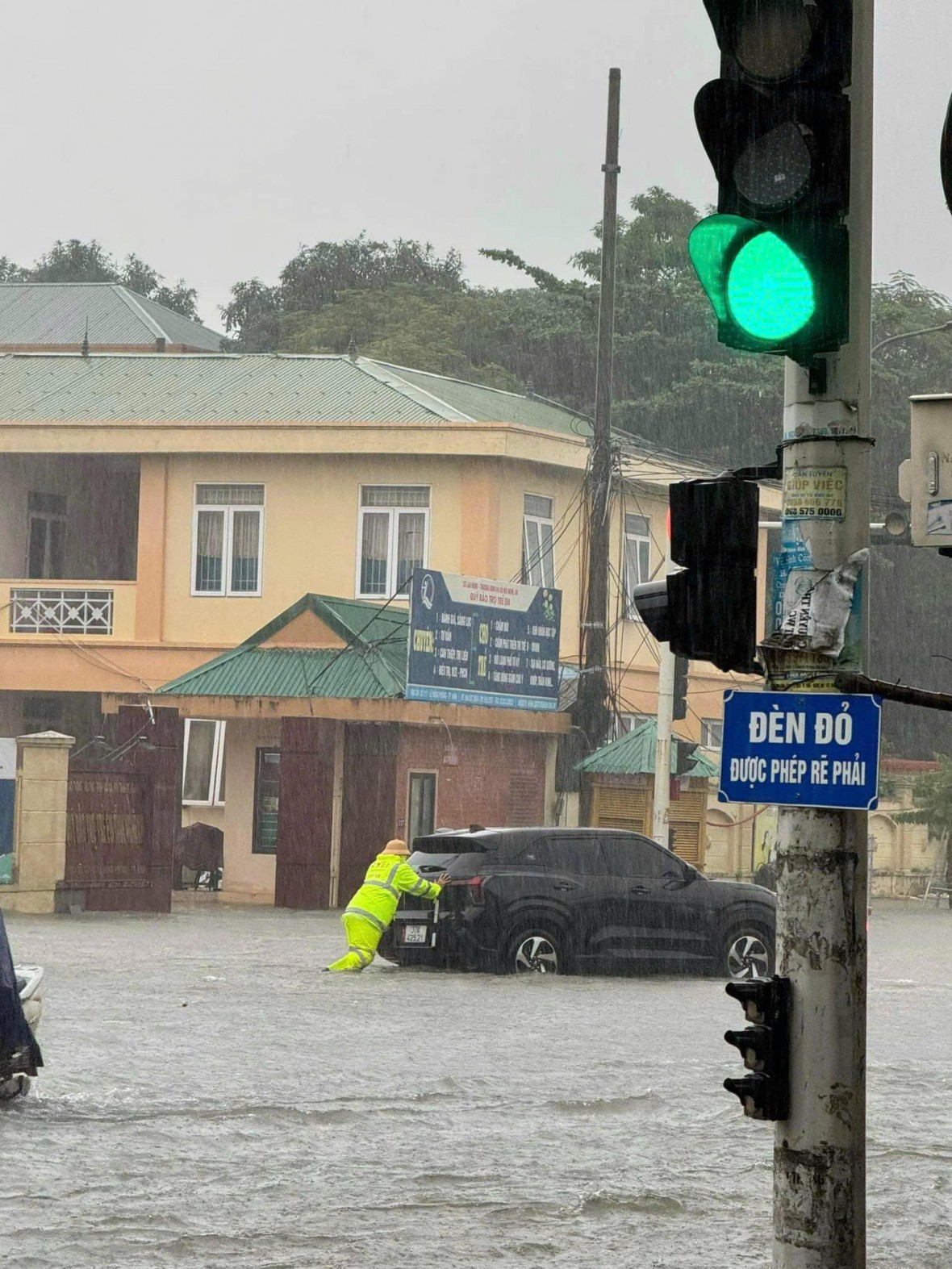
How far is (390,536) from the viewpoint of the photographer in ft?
116

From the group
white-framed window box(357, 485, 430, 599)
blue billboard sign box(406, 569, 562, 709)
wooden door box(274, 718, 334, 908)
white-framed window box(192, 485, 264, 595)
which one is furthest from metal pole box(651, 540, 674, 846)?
white-framed window box(192, 485, 264, 595)

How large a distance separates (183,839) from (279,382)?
10000 mm

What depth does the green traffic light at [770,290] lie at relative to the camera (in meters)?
5.29

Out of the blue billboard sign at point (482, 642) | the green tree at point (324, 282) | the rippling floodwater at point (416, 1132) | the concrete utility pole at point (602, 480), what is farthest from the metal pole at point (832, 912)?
the green tree at point (324, 282)

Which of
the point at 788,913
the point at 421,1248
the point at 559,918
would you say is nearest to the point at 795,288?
the point at 788,913

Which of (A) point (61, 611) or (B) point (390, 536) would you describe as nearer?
(B) point (390, 536)

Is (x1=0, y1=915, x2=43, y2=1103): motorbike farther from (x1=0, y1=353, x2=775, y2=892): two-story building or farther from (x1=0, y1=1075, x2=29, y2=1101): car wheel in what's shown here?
(x1=0, y1=353, x2=775, y2=892): two-story building

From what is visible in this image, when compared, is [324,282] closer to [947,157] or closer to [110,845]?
[110,845]

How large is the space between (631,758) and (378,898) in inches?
533

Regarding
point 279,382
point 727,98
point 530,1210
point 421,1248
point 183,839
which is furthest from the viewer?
point 279,382

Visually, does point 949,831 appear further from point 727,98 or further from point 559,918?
point 727,98

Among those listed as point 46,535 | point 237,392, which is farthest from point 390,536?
point 46,535

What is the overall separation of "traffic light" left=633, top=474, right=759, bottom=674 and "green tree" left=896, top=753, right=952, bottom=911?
37.4 metres

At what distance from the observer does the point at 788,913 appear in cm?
574
